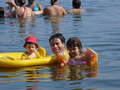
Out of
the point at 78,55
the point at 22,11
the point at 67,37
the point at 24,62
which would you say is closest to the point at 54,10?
the point at 22,11

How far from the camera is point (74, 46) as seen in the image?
298 inches

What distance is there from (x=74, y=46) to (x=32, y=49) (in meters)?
0.88

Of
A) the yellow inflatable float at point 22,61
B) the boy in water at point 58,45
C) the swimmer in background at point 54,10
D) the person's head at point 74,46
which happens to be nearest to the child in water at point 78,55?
the person's head at point 74,46

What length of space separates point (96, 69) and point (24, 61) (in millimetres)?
1424

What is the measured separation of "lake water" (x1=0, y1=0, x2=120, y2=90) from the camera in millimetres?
6289

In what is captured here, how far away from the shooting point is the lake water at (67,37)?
6289 mm

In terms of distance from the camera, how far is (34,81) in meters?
6.51

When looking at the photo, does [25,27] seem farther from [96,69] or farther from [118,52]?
[96,69]

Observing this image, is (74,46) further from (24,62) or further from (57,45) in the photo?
(24,62)

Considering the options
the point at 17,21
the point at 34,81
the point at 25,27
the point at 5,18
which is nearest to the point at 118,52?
the point at 34,81

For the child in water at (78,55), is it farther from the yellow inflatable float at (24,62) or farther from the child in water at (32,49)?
the child in water at (32,49)

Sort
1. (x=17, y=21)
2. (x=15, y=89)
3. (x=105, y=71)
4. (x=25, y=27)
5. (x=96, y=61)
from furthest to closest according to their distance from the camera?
(x=17, y=21) → (x=25, y=27) → (x=96, y=61) → (x=105, y=71) → (x=15, y=89)

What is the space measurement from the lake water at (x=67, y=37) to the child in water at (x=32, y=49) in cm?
36

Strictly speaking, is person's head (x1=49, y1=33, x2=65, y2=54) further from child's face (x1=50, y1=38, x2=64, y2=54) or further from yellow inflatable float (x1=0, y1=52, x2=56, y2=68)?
yellow inflatable float (x1=0, y1=52, x2=56, y2=68)
